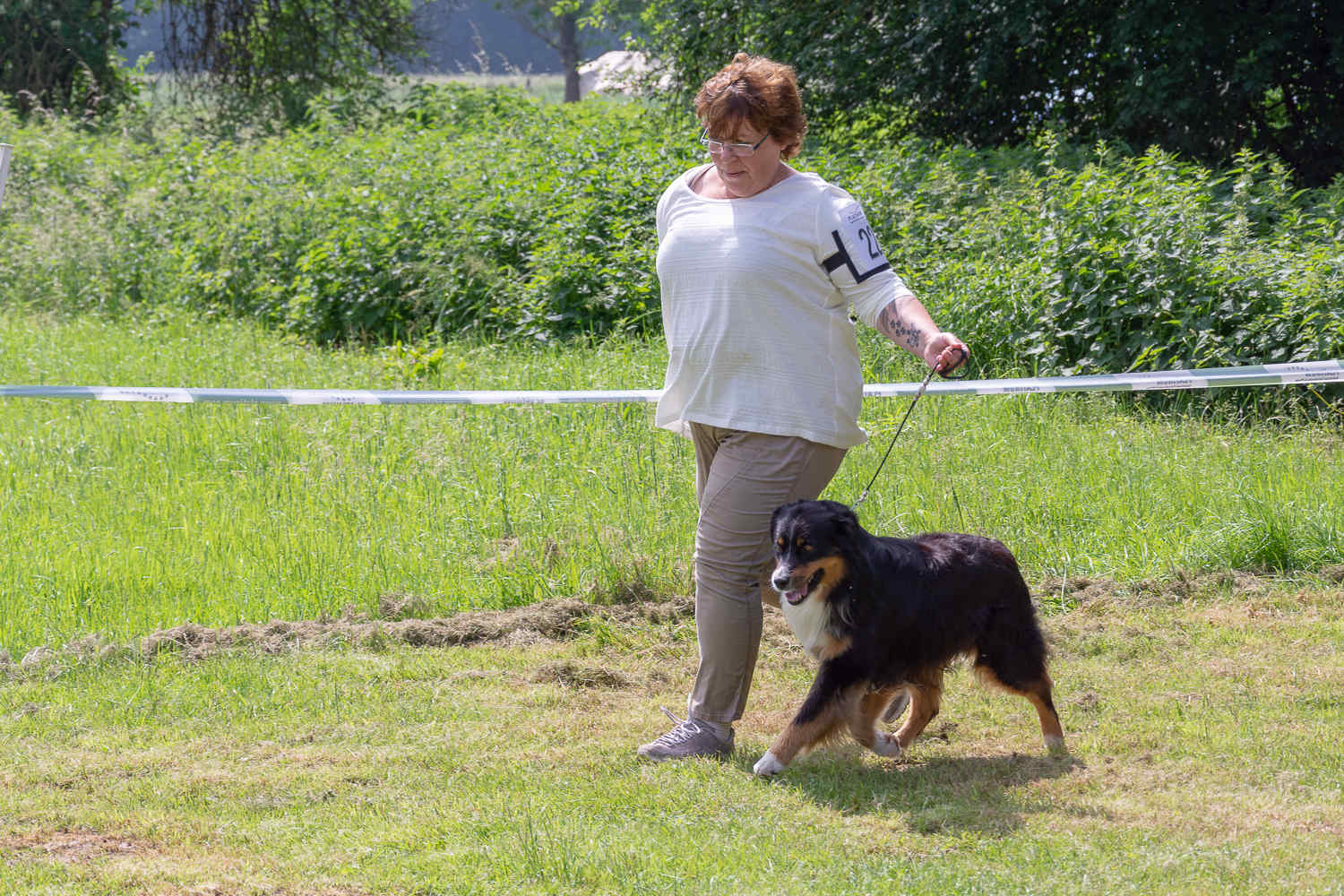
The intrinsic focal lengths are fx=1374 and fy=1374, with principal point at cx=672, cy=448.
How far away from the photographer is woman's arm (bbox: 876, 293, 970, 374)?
12.5ft

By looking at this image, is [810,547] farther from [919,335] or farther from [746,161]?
[746,161]

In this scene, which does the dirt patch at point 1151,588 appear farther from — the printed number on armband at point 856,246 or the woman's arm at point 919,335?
the printed number on armband at point 856,246

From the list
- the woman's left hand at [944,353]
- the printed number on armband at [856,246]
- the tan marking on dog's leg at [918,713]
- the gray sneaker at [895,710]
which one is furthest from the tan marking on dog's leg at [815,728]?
the printed number on armband at [856,246]

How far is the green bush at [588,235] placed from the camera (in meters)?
9.22

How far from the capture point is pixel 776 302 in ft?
13.6

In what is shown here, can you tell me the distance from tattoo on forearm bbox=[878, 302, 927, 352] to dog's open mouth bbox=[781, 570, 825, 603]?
0.72 meters

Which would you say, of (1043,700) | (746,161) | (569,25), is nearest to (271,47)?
(746,161)

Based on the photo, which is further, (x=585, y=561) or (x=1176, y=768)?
(x=585, y=561)

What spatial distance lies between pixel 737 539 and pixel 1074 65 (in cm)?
1224

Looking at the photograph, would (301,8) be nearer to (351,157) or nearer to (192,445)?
(351,157)

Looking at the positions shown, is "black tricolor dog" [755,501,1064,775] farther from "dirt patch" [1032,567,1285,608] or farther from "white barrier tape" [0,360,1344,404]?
"white barrier tape" [0,360,1344,404]

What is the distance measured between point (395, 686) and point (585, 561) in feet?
4.78

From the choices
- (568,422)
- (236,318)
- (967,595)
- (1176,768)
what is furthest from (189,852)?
(236,318)

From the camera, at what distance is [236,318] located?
13.0 m
